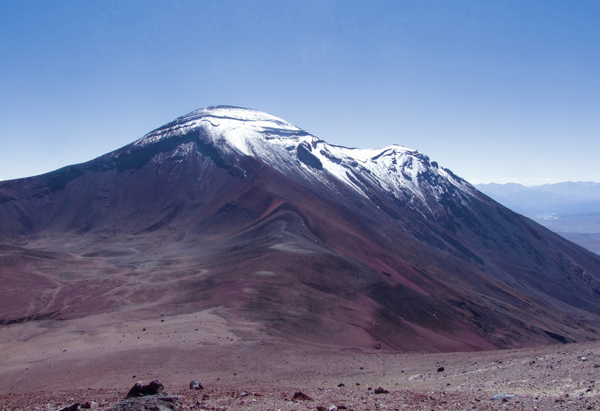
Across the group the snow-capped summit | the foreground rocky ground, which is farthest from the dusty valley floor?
the snow-capped summit

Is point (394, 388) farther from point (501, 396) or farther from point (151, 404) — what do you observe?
point (151, 404)

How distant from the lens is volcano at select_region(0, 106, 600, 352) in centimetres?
3784

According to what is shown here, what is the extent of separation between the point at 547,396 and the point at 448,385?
351 centimetres

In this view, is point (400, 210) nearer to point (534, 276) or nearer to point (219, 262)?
point (534, 276)

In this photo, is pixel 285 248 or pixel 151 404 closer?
pixel 151 404

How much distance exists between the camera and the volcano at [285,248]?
1490 inches

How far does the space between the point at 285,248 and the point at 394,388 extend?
120 ft

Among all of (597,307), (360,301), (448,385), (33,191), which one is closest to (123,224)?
(33,191)

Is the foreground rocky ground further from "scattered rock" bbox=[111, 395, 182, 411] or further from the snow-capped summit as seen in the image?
the snow-capped summit

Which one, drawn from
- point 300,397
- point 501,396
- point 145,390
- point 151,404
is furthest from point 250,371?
point 501,396

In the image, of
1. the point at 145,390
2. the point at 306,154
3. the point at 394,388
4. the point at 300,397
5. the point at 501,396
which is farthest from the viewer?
the point at 306,154

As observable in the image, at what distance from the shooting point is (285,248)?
170 feet

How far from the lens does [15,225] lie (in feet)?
322

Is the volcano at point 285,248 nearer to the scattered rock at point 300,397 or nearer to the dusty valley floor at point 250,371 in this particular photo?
the dusty valley floor at point 250,371
